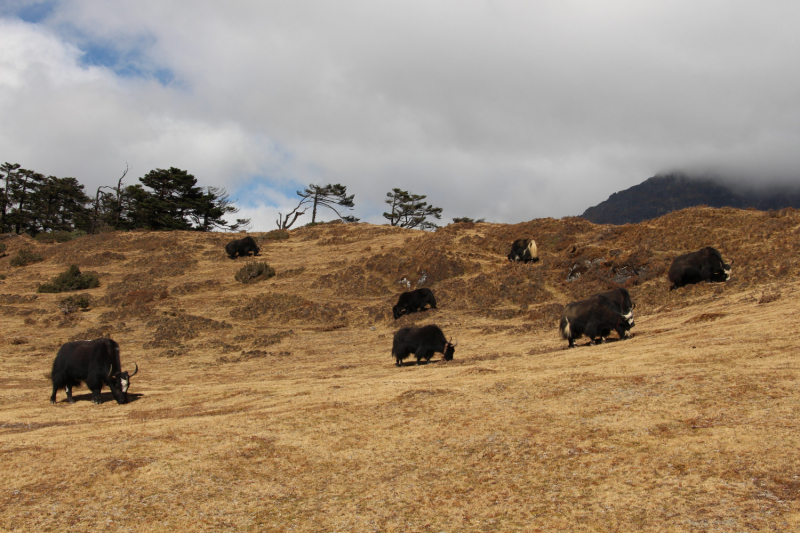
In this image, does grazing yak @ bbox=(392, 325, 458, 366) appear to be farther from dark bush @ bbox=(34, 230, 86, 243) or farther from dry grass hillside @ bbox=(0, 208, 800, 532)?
dark bush @ bbox=(34, 230, 86, 243)

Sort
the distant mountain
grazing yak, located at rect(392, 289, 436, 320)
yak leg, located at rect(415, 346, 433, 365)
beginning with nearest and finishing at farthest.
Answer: yak leg, located at rect(415, 346, 433, 365) < grazing yak, located at rect(392, 289, 436, 320) < the distant mountain

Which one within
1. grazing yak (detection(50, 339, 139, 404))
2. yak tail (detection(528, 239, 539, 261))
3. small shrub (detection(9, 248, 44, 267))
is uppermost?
small shrub (detection(9, 248, 44, 267))

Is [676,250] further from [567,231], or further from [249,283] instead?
[249,283]

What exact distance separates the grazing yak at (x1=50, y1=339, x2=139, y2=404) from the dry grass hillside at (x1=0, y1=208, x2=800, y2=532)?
46 cm

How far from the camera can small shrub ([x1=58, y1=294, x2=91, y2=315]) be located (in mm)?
27266

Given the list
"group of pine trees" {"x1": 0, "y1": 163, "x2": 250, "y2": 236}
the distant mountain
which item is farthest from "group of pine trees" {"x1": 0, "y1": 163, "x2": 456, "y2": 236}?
the distant mountain

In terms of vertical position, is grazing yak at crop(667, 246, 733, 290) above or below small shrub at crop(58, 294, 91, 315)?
below

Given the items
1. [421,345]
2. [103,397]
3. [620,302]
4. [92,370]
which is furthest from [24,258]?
[620,302]

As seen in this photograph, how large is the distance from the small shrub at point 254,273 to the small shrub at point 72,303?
9012 millimetres

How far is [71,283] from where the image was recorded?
108ft

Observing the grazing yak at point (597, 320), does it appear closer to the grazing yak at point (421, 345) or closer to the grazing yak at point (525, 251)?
the grazing yak at point (421, 345)

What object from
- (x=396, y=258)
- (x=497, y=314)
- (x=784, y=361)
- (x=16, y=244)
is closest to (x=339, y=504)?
(x=784, y=361)

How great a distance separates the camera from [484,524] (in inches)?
177

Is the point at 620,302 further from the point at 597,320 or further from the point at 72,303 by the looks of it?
the point at 72,303
